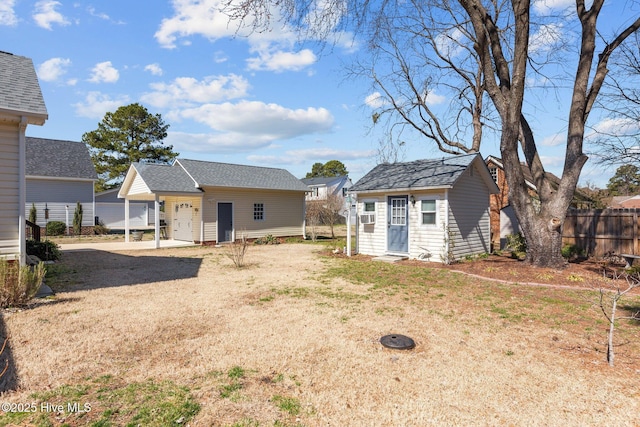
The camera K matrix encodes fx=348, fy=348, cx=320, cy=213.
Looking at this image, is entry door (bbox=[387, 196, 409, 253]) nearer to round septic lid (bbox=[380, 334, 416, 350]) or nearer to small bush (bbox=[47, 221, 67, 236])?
round septic lid (bbox=[380, 334, 416, 350])

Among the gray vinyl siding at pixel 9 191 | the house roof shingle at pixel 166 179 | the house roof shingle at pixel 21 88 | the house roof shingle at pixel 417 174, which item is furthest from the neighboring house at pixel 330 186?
the gray vinyl siding at pixel 9 191

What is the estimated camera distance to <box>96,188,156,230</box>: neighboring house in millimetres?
27062

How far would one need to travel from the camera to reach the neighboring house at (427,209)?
11.9m

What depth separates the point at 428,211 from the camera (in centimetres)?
1220

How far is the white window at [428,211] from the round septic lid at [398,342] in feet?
26.4

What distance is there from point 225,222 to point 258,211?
208 centimetres

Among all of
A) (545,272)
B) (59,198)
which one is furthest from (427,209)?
(59,198)

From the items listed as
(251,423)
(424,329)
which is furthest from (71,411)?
A: (424,329)

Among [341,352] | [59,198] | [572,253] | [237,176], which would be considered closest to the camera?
[341,352]

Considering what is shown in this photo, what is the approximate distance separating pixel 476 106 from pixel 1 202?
65.2ft

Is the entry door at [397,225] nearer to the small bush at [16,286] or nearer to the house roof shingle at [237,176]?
the house roof shingle at [237,176]

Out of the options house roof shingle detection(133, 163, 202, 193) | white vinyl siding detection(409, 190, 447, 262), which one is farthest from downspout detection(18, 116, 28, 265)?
white vinyl siding detection(409, 190, 447, 262)

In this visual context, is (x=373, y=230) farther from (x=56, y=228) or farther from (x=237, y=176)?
(x=56, y=228)

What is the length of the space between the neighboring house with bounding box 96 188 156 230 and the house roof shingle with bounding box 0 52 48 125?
66.5 feet
